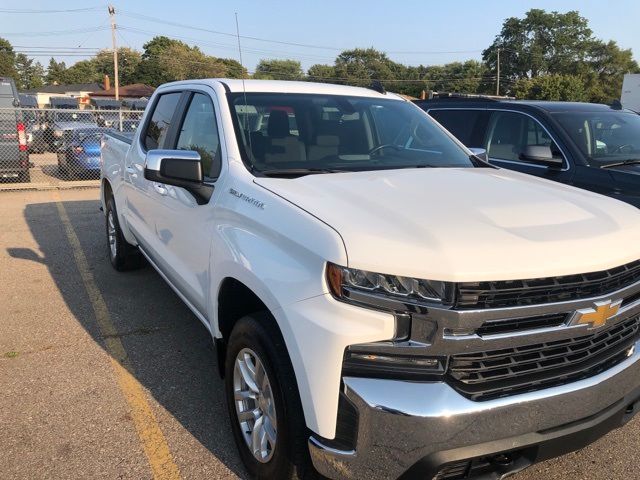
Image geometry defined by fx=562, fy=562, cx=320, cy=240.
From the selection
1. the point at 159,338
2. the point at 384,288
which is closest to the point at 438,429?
the point at 384,288

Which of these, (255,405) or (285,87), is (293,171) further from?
(255,405)

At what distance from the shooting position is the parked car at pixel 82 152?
14031 millimetres

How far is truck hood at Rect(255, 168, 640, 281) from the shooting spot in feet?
6.54

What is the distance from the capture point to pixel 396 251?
2.01m

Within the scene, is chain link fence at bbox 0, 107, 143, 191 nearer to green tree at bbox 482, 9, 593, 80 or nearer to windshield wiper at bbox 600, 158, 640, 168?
windshield wiper at bbox 600, 158, 640, 168

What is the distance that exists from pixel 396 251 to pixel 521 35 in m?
103

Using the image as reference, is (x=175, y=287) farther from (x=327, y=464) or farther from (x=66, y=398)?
(x=327, y=464)

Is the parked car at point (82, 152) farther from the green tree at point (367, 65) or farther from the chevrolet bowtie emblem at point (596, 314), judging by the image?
the green tree at point (367, 65)

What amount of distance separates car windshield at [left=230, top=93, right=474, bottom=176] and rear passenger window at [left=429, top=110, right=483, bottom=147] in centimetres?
254

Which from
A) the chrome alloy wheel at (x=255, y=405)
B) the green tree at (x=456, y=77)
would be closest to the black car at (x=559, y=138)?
the chrome alloy wheel at (x=255, y=405)

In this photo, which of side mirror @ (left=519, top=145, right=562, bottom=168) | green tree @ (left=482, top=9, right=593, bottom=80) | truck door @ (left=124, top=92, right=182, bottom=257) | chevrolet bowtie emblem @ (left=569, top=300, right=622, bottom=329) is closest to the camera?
chevrolet bowtie emblem @ (left=569, top=300, right=622, bottom=329)

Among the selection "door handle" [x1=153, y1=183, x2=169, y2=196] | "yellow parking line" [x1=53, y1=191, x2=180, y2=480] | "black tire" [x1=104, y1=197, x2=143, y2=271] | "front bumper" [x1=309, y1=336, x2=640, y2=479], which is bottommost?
"yellow parking line" [x1=53, y1=191, x2=180, y2=480]

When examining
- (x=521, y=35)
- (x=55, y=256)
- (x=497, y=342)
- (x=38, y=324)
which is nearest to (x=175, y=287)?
(x=38, y=324)

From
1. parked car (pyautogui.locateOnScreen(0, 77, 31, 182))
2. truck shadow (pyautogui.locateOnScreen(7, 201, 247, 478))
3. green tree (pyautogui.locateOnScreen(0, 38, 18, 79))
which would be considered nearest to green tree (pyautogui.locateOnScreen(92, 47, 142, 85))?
green tree (pyautogui.locateOnScreen(0, 38, 18, 79))
